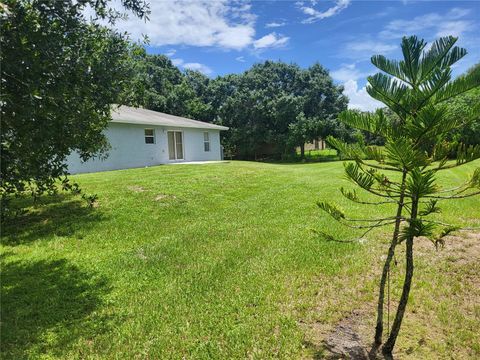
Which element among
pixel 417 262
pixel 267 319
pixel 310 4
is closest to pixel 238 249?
pixel 267 319

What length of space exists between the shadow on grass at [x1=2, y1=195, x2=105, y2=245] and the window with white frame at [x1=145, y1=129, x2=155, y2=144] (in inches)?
417

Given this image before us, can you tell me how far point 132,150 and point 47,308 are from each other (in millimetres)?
14674

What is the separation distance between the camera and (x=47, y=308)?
3.81m

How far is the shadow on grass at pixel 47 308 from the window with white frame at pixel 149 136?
46.4ft

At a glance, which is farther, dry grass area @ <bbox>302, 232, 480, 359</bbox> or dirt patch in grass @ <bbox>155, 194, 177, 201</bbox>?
dirt patch in grass @ <bbox>155, 194, 177, 201</bbox>

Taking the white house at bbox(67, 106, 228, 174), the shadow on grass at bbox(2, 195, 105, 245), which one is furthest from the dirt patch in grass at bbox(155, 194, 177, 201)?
the white house at bbox(67, 106, 228, 174)

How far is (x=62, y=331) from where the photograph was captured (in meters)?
3.36

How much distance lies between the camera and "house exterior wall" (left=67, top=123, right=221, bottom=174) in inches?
629

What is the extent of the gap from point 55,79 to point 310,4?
796 centimetres

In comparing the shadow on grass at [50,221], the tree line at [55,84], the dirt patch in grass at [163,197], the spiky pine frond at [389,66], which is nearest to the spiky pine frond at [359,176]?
the tree line at [55,84]

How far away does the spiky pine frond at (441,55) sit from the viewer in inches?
93.6

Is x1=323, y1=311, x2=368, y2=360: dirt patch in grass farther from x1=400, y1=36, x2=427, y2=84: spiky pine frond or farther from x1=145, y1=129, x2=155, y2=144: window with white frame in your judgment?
x1=145, y1=129, x2=155, y2=144: window with white frame

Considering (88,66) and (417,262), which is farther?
(417,262)

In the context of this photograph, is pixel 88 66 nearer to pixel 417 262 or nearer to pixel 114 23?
pixel 114 23
